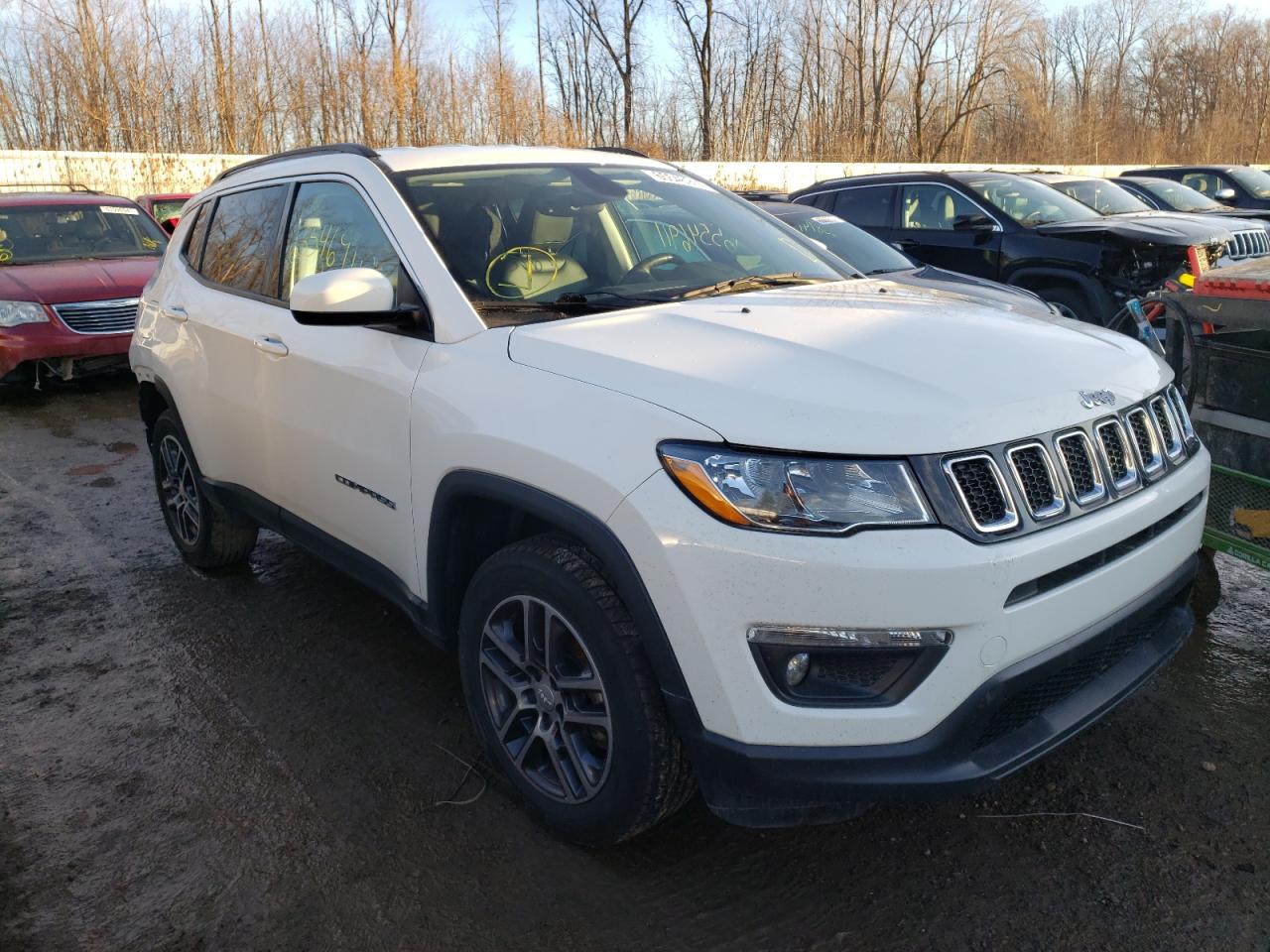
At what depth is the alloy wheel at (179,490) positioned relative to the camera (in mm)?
4629

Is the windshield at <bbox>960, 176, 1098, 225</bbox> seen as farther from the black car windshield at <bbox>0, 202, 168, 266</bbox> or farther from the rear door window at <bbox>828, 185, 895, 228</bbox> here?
the black car windshield at <bbox>0, 202, 168, 266</bbox>

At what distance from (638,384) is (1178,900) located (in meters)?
1.80

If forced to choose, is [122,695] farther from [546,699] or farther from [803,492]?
[803,492]

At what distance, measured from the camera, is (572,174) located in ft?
11.7

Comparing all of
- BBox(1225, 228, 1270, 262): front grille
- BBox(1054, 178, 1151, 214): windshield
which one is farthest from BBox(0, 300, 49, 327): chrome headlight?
BBox(1225, 228, 1270, 262): front grille

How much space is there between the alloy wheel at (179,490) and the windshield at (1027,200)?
7544 mm

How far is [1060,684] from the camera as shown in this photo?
2.34m

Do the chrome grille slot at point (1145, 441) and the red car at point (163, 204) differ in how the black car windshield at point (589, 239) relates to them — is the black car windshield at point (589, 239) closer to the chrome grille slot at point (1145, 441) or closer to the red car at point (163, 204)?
the chrome grille slot at point (1145, 441)

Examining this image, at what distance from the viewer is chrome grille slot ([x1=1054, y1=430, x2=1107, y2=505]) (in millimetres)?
2266

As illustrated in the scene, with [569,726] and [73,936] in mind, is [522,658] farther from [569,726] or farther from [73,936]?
[73,936]

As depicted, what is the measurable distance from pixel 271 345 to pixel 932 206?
25.9ft

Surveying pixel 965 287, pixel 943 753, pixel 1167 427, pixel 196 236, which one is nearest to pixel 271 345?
pixel 196 236

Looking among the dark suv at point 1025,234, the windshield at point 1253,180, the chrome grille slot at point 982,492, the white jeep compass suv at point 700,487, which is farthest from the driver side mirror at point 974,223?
the windshield at point 1253,180

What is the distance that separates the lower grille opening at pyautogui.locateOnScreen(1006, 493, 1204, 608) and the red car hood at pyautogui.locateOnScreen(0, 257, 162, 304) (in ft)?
26.6
